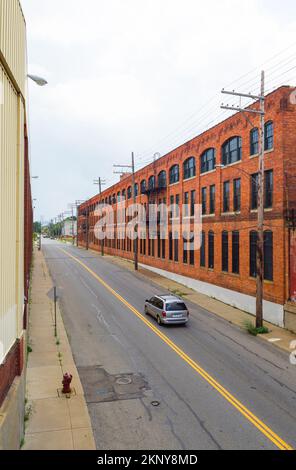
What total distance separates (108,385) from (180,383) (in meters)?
2.49

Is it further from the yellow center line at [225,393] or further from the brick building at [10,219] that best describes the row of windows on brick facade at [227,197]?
→ the brick building at [10,219]

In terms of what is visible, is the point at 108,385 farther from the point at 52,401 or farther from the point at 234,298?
the point at 234,298

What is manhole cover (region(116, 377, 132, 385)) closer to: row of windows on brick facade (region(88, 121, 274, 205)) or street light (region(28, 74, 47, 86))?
street light (region(28, 74, 47, 86))

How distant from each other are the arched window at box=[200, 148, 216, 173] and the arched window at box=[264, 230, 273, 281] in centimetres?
970

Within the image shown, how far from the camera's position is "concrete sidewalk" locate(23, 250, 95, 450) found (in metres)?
9.28

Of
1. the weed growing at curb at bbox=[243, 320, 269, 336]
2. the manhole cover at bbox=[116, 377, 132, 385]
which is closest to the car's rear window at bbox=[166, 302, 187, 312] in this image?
the weed growing at curb at bbox=[243, 320, 269, 336]

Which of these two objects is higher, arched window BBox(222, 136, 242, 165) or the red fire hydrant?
arched window BBox(222, 136, 242, 165)

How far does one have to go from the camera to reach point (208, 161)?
3209 centimetres

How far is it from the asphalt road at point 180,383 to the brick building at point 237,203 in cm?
403

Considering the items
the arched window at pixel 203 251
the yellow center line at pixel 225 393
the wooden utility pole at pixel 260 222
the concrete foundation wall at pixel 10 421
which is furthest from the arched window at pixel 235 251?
the concrete foundation wall at pixel 10 421

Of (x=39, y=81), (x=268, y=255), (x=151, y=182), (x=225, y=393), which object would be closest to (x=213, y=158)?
(x=268, y=255)

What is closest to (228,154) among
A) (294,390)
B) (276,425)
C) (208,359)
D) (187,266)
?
(187,266)

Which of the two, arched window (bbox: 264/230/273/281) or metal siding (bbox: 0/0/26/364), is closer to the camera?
metal siding (bbox: 0/0/26/364)

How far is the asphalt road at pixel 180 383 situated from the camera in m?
9.72
